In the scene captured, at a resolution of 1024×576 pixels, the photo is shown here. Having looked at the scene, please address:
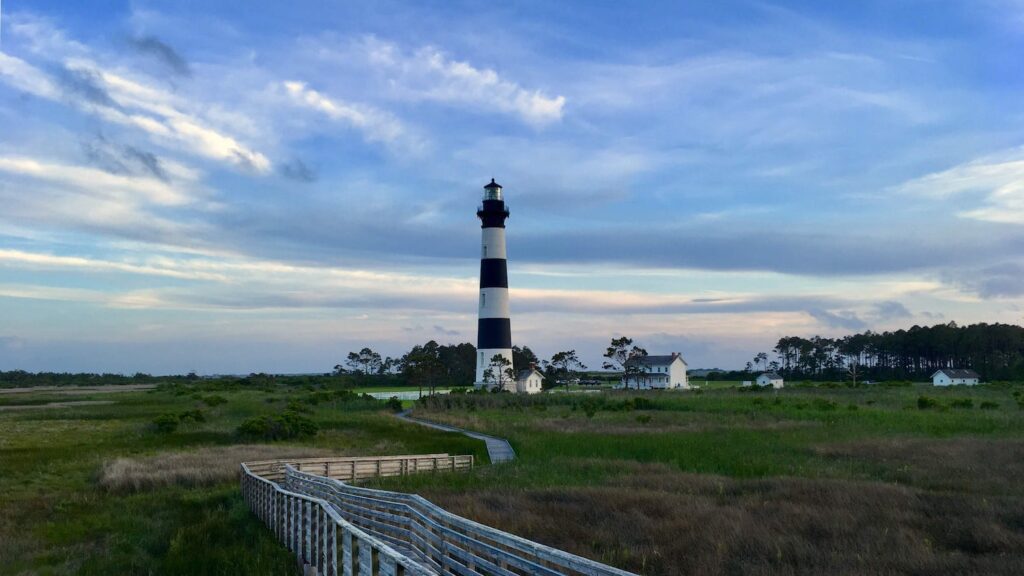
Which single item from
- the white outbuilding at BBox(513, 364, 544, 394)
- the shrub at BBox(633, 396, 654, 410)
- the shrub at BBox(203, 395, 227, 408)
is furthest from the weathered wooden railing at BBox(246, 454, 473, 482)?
the white outbuilding at BBox(513, 364, 544, 394)

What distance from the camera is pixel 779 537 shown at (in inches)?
490

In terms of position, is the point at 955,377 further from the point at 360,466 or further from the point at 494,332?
the point at 360,466

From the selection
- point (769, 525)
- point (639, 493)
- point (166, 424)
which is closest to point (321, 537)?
point (639, 493)

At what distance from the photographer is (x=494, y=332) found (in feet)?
210

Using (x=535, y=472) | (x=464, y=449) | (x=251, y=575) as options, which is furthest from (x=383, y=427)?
(x=251, y=575)

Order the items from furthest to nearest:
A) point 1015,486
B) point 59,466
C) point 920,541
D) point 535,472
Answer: point 59,466
point 535,472
point 1015,486
point 920,541

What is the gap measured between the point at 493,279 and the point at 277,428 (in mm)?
28330

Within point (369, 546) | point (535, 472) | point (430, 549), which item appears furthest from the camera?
point (535, 472)

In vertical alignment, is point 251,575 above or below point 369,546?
below

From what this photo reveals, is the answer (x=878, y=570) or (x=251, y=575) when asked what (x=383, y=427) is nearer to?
(x=251, y=575)

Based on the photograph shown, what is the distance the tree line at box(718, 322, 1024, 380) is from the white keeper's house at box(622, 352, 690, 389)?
26661mm

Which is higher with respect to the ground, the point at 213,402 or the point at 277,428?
the point at 213,402

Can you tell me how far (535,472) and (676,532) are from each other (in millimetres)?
9040

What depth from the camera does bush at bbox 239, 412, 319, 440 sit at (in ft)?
123
